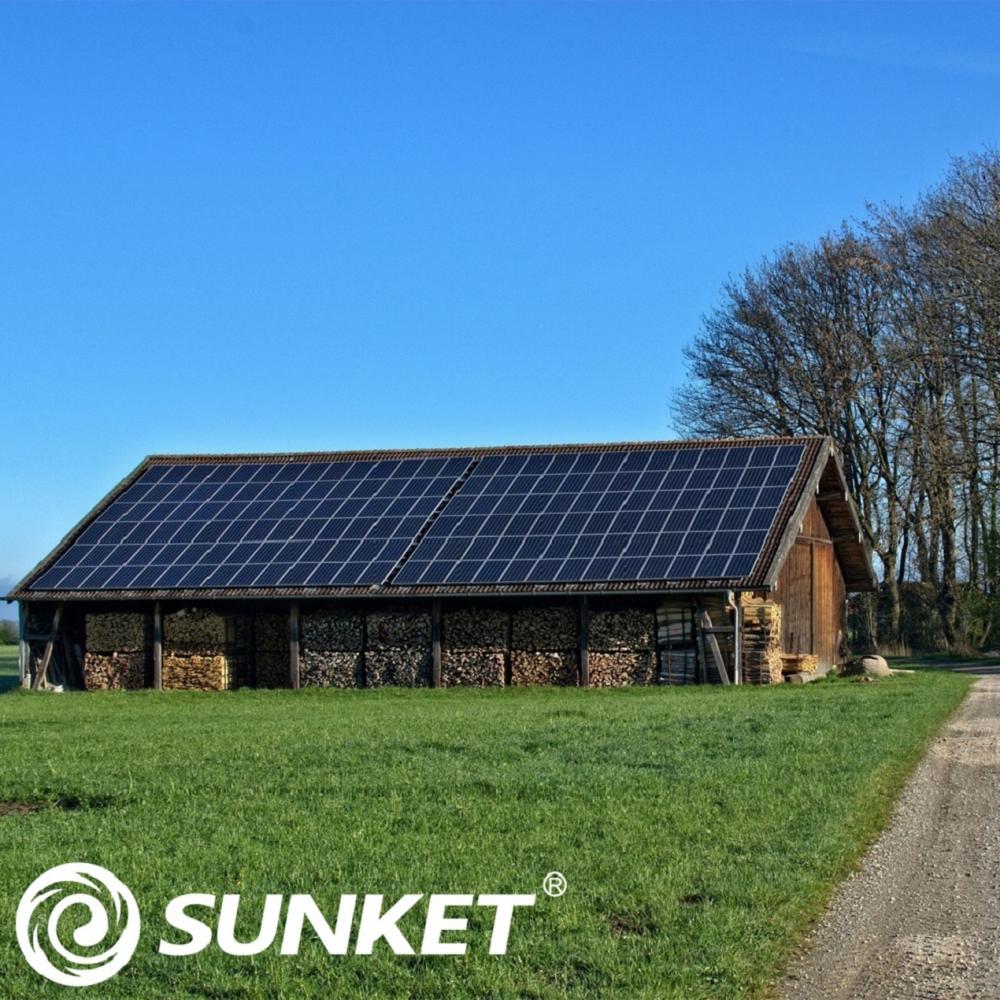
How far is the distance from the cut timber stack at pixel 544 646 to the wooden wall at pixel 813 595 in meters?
4.63

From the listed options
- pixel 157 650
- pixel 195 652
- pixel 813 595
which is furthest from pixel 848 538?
pixel 157 650

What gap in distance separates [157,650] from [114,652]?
1300mm

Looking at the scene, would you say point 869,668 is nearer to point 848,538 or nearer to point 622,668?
point 622,668

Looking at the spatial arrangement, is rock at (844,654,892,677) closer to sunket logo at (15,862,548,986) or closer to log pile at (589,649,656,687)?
log pile at (589,649,656,687)

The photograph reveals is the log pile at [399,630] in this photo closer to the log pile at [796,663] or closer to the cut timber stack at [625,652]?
the cut timber stack at [625,652]

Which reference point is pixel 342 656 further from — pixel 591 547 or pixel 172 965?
pixel 172 965

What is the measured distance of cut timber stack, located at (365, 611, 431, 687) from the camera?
31.8 m

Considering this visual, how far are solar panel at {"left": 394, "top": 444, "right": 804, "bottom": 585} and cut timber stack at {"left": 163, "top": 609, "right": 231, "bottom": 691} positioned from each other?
4.58 metres

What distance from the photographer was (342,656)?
1272 inches

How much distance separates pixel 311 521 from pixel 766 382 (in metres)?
20.9

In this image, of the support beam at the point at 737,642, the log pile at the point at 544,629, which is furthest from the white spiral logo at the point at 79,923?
the log pile at the point at 544,629

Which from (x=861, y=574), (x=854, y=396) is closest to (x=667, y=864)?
(x=861, y=574)

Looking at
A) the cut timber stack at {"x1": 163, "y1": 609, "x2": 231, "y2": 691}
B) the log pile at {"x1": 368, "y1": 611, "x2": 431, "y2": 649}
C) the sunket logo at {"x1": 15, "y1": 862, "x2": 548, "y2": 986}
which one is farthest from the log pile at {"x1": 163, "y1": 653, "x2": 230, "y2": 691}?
the sunket logo at {"x1": 15, "y1": 862, "x2": 548, "y2": 986}

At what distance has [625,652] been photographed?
30.8 m
